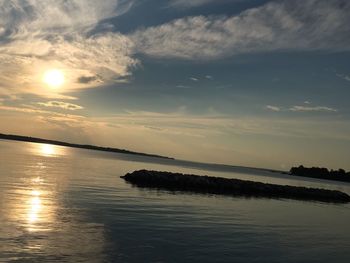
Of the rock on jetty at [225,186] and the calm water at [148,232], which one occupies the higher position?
the rock on jetty at [225,186]

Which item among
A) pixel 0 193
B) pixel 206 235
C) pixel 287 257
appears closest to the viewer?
pixel 287 257

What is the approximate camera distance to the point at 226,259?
1858 centimetres

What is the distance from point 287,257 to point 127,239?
7.99 metres

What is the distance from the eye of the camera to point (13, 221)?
2178cm

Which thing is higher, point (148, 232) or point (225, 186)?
point (225, 186)

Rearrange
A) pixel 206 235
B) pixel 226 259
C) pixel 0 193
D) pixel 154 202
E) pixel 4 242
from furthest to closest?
pixel 154 202
pixel 0 193
pixel 206 235
pixel 226 259
pixel 4 242

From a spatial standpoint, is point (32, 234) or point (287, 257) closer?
point (32, 234)

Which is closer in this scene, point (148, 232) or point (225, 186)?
point (148, 232)

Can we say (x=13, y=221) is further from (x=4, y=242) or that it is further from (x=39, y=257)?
(x=39, y=257)

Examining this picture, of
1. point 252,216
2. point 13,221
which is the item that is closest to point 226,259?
point 13,221

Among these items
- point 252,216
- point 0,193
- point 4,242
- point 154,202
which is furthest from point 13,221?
point 252,216

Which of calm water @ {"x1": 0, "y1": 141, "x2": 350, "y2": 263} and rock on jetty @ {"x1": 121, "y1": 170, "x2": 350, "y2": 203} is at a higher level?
rock on jetty @ {"x1": 121, "y1": 170, "x2": 350, "y2": 203}

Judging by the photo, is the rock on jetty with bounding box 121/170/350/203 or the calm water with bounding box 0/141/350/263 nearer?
the calm water with bounding box 0/141/350/263

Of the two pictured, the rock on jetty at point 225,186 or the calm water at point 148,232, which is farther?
the rock on jetty at point 225,186
